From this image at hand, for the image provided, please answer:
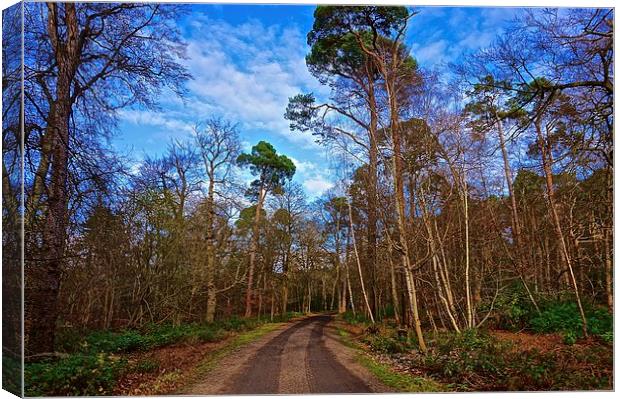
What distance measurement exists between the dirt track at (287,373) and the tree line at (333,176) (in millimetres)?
673

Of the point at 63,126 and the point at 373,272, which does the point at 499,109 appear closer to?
the point at 373,272

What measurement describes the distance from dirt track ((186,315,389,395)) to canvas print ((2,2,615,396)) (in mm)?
18

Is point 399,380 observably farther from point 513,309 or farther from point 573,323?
point 573,323

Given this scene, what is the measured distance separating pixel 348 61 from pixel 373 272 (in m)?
2.84

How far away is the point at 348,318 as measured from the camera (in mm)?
4730

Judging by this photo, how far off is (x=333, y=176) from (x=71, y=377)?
2836mm

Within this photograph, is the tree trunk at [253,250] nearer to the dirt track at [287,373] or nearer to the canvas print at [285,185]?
the canvas print at [285,185]

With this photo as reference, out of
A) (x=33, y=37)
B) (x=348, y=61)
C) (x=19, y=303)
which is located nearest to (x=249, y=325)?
(x=19, y=303)

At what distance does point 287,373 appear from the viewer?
10.2 feet

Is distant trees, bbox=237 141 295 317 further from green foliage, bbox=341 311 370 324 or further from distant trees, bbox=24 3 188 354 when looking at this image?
green foliage, bbox=341 311 370 324

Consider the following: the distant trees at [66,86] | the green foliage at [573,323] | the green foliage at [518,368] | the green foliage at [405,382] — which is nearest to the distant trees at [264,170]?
the distant trees at [66,86]

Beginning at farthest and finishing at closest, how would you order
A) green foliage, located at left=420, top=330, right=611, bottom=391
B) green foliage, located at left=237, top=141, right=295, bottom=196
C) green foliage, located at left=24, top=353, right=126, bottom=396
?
1. green foliage, located at left=237, top=141, right=295, bottom=196
2. green foliage, located at left=420, top=330, right=611, bottom=391
3. green foliage, located at left=24, top=353, right=126, bottom=396

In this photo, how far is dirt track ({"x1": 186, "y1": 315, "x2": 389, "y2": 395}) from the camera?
9.94 ft

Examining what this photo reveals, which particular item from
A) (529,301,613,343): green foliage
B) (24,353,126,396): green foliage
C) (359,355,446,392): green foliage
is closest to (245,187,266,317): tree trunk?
(24,353,126,396): green foliage
